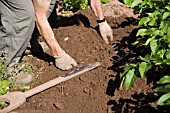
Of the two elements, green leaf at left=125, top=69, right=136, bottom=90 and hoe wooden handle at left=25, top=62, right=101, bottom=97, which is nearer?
green leaf at left=125, top=69, right=136, bottom=90

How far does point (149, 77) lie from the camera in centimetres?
318

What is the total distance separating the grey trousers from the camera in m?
3.38

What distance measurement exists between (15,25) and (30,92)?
0.67 m

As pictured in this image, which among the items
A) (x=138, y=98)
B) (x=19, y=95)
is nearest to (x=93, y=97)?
(x=138, y=98)

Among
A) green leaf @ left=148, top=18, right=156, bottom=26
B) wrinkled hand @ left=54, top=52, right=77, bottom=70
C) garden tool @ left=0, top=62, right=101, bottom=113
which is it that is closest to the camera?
green leaf @ left=148, top=18, right=156, bottom=26

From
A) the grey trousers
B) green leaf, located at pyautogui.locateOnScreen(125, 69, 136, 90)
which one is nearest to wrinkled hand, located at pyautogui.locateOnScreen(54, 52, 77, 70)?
the grey trousers

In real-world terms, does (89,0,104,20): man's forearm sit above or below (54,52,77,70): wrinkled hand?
above

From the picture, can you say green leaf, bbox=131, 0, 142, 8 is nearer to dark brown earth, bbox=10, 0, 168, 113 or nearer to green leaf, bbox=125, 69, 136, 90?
dark brown earth, bbox=10, 0, 168, 113

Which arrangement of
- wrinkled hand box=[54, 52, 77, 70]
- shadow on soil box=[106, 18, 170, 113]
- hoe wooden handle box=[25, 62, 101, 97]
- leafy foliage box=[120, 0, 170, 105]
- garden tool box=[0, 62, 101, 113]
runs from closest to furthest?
leafy foliage box=[120, 0, 170, 105], shadow on soil box=[106, 18, 170, 113], garden tool box=[0, 62, 101, 113], hoe wooden handle box=[25, 62, 101, 97], wrinkled hand box=[54, 52, 77, 70]

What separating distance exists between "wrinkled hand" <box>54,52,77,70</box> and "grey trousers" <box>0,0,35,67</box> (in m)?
0.38

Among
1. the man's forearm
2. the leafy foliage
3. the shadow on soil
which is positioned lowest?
the shadow on soil

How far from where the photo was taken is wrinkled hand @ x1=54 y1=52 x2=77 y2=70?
11.9 feet

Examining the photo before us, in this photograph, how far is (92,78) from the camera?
3449 mm

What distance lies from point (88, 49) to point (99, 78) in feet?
1.83
